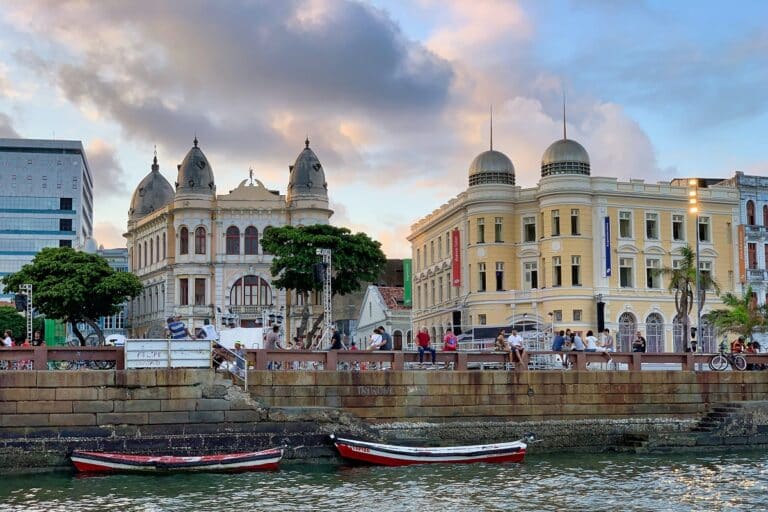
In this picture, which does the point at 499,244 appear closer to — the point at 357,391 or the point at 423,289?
the point at 423,289

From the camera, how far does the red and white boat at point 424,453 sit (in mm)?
32125

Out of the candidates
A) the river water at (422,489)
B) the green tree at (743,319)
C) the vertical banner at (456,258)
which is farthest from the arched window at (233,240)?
the river water at (422,489)

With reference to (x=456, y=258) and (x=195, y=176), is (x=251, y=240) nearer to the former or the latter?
(x=195, y=176)

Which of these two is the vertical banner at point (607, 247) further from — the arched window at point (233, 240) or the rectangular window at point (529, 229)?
the arched window at point (233, 240)

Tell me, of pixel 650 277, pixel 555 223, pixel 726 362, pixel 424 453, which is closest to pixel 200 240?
pixel 555 223

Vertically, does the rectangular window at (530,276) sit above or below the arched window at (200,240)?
below

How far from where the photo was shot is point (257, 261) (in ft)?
324

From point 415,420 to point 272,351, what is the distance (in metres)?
4.81

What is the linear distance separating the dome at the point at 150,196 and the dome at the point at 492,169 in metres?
50.0

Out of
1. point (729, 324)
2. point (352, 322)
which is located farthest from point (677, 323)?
point (352, 322)

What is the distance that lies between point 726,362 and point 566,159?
32.3 metres

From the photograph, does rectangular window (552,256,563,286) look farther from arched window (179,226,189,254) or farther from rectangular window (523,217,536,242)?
arched window (179,226,189,254)

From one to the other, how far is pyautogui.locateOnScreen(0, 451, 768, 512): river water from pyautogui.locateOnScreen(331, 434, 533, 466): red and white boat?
0.94 ft

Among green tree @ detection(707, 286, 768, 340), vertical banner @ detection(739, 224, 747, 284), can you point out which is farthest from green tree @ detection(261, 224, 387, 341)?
green tree @ detection(707, 286, 768, 340)
